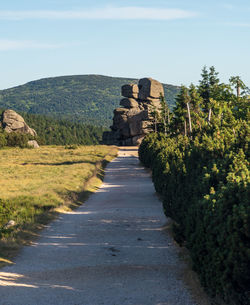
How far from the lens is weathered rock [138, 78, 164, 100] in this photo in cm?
10521

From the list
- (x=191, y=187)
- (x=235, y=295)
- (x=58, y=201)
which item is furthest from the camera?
(x=58, y=201)

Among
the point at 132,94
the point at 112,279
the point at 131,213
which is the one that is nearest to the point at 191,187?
the point at 112,279

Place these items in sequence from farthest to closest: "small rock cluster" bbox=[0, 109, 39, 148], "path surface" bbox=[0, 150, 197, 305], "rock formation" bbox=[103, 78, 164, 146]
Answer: "small rock cluster" bbox=[0, 109, 39, 148] < "rock formation" bbox=[103, 78, 164, 146] < "path surface" bbox=[0, 150, 197, 305]

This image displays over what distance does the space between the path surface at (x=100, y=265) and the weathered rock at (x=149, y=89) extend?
86036mm

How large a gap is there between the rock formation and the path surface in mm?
74429

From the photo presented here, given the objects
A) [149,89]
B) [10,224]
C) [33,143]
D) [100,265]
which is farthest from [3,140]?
[100,265]

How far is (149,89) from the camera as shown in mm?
105062

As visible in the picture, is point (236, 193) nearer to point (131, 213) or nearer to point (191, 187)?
point (191, 187)

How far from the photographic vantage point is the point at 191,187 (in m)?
13.1

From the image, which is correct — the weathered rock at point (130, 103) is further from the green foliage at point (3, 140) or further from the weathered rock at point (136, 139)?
the green foliage at point (3, 140)

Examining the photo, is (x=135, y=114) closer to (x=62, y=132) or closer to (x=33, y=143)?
(x=33, y=143)

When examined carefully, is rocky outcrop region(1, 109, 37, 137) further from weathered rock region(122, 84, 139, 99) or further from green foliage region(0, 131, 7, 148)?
weathered rock region(122, 84, 139, 99)

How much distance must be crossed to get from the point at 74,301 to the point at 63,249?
5204 millimetres

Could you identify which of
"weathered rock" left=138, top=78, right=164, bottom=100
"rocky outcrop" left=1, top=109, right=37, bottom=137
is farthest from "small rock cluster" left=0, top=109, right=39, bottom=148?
"weathered rock" left=138, top=78, right=164, bottom=100
